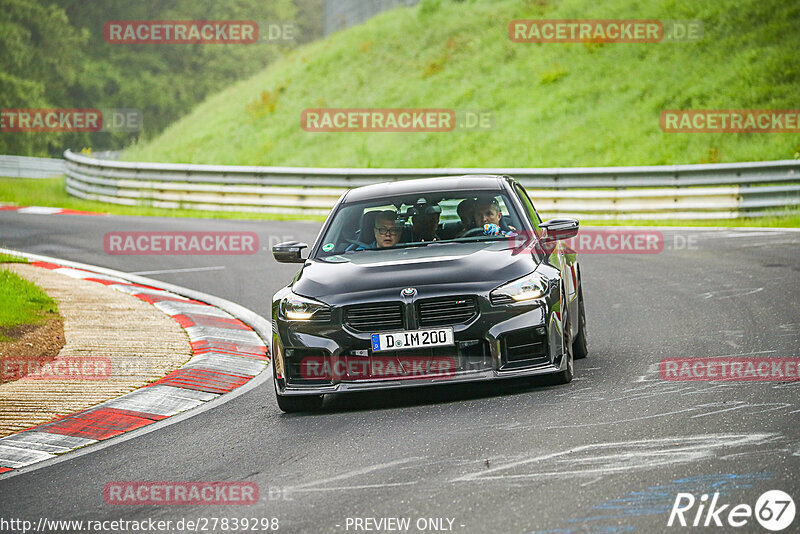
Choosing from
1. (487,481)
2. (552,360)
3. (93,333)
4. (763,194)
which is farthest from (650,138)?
(487,481)

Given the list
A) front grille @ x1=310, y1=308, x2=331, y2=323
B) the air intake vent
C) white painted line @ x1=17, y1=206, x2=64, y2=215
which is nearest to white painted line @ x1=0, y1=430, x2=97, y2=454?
front grille @ x1=310, y1=308, x2=331, y2=323

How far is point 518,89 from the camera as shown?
3472 cm

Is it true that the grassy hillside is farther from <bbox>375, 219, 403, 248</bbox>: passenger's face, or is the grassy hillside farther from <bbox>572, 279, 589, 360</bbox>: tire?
<bbox>375, 219, 403, 248</bbox>: passenger's face

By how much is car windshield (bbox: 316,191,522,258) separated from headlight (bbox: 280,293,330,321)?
965 mm

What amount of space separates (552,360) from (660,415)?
96 centimetres

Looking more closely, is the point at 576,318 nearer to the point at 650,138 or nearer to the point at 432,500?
the point at 432,500

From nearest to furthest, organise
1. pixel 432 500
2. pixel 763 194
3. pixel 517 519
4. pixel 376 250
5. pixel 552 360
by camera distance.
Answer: pixel 517 519, pixel 432 500, pixel 552 360, pixel 376 250, pixel 763 194

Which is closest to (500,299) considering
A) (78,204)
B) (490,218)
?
(490,218)

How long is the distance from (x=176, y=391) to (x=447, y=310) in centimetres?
255

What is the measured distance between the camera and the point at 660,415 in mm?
6969

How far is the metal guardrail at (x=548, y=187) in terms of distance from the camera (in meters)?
20.5

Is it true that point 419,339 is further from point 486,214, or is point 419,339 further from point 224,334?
point 224,334

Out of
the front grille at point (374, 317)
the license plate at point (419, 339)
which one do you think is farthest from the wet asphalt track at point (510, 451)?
the front grille at point (374, 317)

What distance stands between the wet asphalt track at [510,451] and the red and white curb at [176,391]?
1.16 feet
